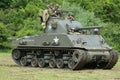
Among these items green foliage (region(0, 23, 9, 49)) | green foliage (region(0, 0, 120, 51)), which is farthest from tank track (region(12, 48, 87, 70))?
green foliage (region(0, 23, 9, 49))

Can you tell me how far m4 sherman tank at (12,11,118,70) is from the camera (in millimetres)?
21641

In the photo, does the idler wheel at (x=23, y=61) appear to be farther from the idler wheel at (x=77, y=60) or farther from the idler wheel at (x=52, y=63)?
the idler wheel at (x=77, y=60)

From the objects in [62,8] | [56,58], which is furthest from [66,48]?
[62,8]

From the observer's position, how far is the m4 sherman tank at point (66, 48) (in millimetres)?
21641

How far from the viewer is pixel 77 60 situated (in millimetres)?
21297

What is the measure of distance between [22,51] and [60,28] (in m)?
2.72

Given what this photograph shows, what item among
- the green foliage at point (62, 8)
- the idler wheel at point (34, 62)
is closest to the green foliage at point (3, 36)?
the green foliage at point (62, 8)

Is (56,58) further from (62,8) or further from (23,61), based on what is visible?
(62,8)

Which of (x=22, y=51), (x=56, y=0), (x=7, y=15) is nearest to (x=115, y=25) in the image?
(x=56, y=0)

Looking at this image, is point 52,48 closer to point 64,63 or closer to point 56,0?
point 64,63

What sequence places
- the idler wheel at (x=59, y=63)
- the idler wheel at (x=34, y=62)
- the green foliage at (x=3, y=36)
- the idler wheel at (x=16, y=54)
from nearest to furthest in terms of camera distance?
the idler wheel at (x=59, y=63) < the idler wheel at (x=34, y=62) < the idler wheel at (x=16, y=54) < the green foliage at (x=3, y=36)

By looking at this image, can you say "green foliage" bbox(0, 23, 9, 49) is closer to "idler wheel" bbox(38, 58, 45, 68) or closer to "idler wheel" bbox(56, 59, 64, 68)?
"idler wheel" bbox(38, 58, 45, 68)

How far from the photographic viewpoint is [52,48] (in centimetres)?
2269

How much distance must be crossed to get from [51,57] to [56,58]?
298 mm
